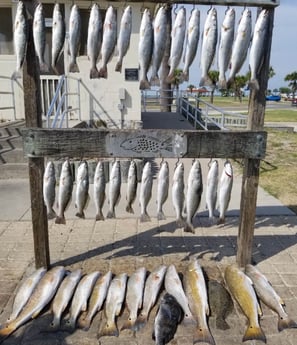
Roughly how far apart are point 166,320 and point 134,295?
1.44 ft

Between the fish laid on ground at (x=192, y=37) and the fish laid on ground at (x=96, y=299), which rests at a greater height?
the fish laid on ground at (x=192, y=37)

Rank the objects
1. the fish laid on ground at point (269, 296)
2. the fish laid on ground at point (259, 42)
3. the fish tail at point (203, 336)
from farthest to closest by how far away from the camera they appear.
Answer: the fish laid on ground at point (259, 42) → the fish laid on ground at point (269, 296) → the fish tail at point (203, 336)

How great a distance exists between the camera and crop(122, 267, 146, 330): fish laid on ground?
312 centimetres

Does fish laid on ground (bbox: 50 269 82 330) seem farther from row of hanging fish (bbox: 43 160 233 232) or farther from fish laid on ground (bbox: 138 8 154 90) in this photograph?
fish laid on ground (bbox: 138 8 154 90)

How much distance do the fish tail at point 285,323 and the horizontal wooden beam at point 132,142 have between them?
1.61 m

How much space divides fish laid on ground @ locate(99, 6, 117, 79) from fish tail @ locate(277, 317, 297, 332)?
9.27ft

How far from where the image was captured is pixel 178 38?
3.14m

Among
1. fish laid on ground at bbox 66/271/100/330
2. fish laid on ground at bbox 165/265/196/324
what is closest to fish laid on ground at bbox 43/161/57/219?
fish laid on ground at bbox 66/271/100/330

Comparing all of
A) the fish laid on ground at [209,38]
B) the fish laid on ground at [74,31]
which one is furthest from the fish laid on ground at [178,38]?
the fish laid on ground at [74,31]

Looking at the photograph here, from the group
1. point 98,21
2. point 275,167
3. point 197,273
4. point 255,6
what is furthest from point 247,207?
point 275,167

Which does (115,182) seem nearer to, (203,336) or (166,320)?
(166,320)

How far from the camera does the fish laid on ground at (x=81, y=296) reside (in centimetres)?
313

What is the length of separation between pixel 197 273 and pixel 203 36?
236 centimetres

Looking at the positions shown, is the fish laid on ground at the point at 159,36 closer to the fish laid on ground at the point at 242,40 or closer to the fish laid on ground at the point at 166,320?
the fish laid on ground at the point at 242,40
